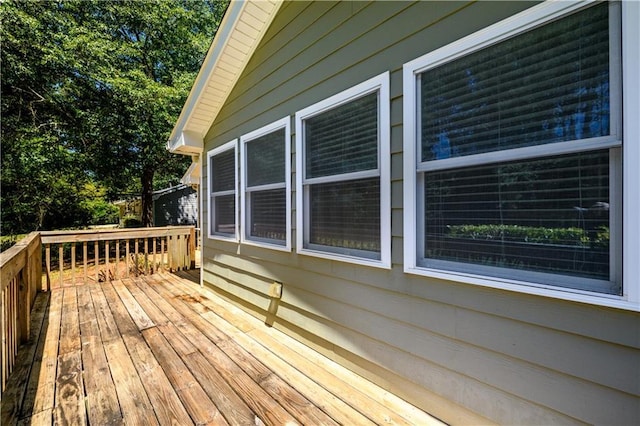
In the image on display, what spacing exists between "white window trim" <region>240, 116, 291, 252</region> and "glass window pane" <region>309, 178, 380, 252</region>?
30 centimetres

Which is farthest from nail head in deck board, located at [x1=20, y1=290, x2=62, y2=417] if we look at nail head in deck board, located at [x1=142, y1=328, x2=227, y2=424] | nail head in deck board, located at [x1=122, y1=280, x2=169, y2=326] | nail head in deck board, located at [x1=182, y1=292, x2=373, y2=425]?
nail head in deck board, located at [x1=182, y1=292, x2=373, y2=425]

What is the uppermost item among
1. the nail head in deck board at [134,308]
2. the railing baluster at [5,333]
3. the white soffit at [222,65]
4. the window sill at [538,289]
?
the white soffit at [222,65]

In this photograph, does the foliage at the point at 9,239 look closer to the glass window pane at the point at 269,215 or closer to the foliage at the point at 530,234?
the glass window pane at the point at 269,215

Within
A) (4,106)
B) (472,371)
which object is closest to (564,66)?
(472,371)

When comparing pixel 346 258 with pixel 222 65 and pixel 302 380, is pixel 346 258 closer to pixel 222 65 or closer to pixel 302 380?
pixel 302 380

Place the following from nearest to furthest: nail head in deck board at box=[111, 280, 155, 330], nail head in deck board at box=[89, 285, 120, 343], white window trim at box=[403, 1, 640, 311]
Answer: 1. white window trim at box=[403, 1, 640, 311]
2. nail head in deck board at box=[89, 285, 120, 343]
3. nail head in deck board at box=[111, 280, 155, 330]

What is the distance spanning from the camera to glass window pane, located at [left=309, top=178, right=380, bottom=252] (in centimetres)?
210

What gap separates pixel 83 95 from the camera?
8.46 m

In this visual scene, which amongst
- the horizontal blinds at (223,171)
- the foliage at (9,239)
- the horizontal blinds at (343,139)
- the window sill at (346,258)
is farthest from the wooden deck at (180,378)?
the foliage at (9,239)

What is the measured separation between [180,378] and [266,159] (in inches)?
86.5

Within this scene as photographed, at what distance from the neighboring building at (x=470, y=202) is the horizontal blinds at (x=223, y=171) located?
1.38 m

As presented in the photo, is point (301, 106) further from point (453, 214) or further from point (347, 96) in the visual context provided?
point (453, 214)

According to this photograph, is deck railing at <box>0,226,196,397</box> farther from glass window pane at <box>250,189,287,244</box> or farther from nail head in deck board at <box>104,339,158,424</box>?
glass window pane at <box>250,189,287,244</box>

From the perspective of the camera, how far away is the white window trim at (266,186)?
2.81 m
